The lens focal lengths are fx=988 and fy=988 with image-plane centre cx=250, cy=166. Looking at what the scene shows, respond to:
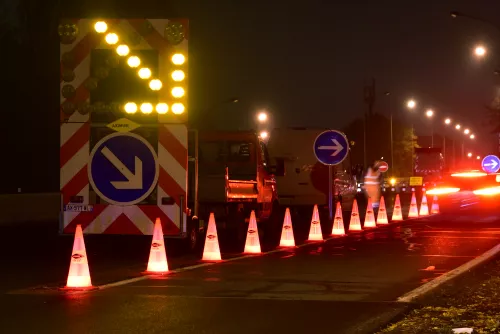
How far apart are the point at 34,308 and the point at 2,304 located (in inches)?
19.9

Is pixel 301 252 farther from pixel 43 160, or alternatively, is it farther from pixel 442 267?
pixel 43 160

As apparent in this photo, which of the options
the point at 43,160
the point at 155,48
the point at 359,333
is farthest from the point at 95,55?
the point at 43,160

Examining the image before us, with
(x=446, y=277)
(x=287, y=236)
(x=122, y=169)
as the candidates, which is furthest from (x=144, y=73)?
(x=446, y=277)

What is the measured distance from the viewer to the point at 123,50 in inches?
615

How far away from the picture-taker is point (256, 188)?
20.8 m

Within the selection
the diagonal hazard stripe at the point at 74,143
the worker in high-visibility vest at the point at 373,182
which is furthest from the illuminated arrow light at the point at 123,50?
the worker in high-visibility vest at the point at 373,182

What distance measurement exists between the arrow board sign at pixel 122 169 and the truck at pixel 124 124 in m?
0.02

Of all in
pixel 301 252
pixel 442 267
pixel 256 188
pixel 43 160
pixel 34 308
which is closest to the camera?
pixel 34 308

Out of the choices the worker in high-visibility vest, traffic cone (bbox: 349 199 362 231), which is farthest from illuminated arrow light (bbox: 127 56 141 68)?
the worker in high-visibility vest

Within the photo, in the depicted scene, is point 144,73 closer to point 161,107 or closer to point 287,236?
point 161,107

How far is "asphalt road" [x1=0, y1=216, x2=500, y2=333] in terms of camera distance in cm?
953

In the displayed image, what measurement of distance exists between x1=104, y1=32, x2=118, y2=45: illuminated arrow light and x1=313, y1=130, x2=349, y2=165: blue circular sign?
9.69 m

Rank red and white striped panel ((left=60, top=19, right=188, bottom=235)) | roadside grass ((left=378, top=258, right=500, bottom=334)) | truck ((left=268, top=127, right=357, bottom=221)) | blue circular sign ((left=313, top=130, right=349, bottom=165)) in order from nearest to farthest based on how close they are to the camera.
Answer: roadside grass ((left=378, top=258, right=500, bottom=334)) → red and white striped panel ((left=60, top=19, right=188, bottom=235)) → blue circular sign ((left=313, top=130, right=349, bottom=165)) → truck ((left=268, top=127, right=357, bottom=221))

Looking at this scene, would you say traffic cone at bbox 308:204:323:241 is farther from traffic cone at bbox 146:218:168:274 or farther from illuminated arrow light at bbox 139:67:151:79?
traffic cone at bbox 146:218:168:274
